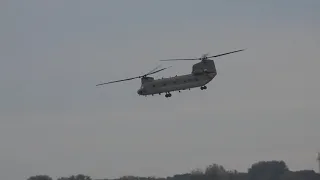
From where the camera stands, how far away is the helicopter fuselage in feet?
523

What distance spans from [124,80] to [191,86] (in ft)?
35.5

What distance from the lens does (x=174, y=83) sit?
15950 centimetres

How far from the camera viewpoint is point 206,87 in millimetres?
159750

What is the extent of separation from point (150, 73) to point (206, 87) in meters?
9.29

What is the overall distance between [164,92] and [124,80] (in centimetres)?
736

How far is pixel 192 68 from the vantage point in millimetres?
163500

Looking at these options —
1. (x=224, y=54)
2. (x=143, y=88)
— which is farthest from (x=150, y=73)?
(x=224, y=54)

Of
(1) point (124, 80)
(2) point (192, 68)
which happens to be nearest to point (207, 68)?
(2) point (192, 68)

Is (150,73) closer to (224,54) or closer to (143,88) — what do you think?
(143,88)

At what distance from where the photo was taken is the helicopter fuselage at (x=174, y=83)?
159500 millimetres

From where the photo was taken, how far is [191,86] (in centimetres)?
15975

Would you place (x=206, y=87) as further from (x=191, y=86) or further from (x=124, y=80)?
(x=124, y=80)

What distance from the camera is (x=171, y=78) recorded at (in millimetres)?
159750

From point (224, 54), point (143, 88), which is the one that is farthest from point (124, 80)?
point (224, 54)
